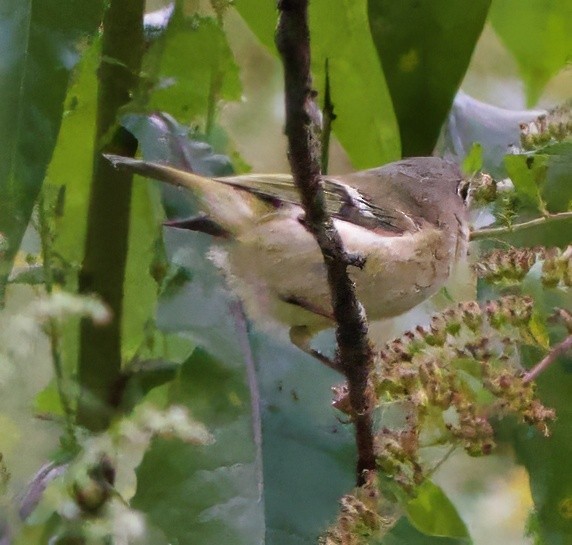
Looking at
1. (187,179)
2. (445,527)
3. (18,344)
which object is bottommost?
(445,527)

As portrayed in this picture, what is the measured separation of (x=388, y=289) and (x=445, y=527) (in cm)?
21

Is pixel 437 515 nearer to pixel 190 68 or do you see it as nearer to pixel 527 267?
pixel 527 267

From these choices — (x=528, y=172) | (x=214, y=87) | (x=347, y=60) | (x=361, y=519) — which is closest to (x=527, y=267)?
(x=528, y=172)

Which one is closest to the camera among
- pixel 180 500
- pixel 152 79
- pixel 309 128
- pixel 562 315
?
pixel 309 128

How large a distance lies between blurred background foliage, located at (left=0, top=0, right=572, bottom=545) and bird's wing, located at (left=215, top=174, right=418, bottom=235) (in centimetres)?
4

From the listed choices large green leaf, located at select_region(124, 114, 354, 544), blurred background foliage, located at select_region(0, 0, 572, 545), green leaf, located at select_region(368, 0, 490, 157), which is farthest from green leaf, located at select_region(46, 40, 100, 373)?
green leaf, located at select_region(368, 0, 490, 157)

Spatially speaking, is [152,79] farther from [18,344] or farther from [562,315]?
[562,315]

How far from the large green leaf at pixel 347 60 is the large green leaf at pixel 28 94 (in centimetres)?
20

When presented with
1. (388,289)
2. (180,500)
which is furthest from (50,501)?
(388,289)

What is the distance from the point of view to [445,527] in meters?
0.68

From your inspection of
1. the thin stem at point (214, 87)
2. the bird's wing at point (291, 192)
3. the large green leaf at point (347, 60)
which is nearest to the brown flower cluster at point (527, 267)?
the bird's wing at point (291, 192)

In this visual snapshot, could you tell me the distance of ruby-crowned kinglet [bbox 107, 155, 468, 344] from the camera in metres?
0.69

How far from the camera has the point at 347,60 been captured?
0.75m

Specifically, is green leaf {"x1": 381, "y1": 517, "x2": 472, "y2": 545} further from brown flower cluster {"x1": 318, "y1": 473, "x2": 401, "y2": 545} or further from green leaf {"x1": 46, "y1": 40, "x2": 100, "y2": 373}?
green leaf {"x1": 46, "y1": 40, "x2": 100, "y2": 373}
